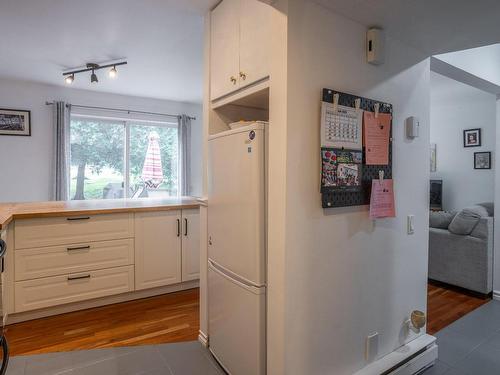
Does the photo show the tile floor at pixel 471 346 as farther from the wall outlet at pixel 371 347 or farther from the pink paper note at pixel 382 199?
the pink paper note at pixel 382 199

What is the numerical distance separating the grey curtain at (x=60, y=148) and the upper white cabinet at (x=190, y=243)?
2.80 metres

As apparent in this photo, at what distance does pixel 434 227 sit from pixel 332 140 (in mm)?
2675

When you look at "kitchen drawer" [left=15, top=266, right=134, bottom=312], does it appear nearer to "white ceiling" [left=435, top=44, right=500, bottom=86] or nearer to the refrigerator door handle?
the refrigerator door handle

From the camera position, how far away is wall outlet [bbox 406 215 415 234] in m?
2.00

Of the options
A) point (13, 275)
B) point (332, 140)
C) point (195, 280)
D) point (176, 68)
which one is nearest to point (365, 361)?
point (332, 140)

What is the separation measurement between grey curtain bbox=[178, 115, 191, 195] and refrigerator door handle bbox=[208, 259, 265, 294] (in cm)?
417

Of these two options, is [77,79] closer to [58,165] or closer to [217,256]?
[58,165]

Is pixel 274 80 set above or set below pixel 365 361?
above

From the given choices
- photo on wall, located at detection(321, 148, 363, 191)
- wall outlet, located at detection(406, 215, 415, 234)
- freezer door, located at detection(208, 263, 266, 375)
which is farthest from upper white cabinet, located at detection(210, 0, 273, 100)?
wall outlet, located at detection(406, 215, 415, 234)

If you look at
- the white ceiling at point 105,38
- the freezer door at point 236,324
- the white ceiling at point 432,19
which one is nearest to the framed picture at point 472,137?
the white ceiling at point 432,19

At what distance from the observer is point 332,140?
5.12 ft

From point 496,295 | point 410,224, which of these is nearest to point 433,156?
point 496,295

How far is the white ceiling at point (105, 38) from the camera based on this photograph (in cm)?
246

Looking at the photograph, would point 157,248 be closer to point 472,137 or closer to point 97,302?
point 97,302
